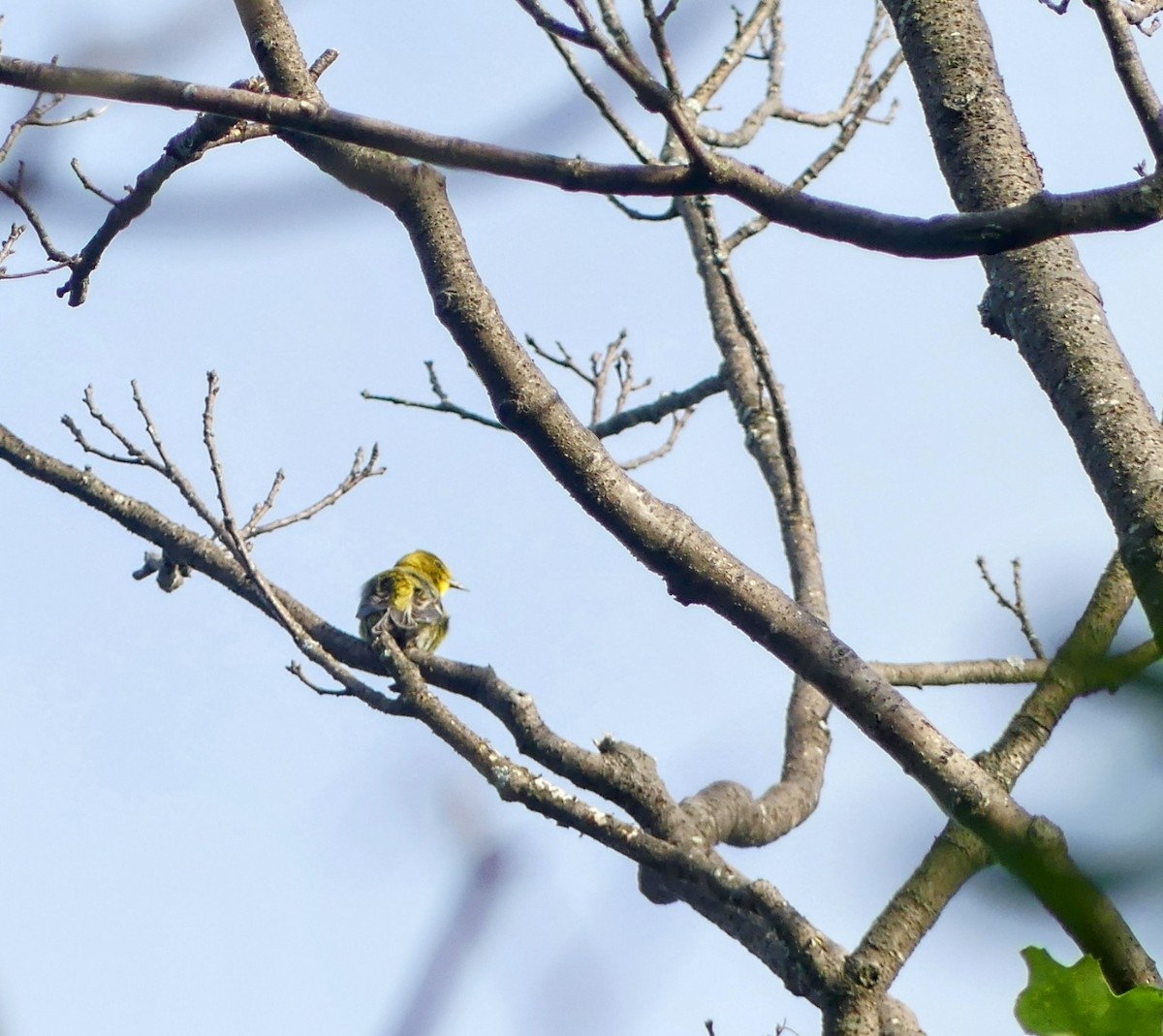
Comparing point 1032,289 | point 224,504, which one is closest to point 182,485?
point 224,504

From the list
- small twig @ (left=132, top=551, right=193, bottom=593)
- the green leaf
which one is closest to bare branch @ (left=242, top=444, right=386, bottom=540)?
small twig @ (left=132, top=551, right=193, bottom=593)

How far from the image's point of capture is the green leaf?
0.73 m

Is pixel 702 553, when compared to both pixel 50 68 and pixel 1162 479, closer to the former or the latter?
pixel 1162 479

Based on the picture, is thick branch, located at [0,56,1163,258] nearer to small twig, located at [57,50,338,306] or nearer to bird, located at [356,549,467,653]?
small twig, located at [57,50,338,306]

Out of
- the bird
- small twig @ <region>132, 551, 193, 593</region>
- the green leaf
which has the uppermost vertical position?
the bird

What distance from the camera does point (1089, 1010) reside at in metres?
0.75

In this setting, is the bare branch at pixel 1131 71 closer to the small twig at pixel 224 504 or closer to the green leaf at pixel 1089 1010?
the green leaf at pixel 1089 1010

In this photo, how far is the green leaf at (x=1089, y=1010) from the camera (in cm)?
73

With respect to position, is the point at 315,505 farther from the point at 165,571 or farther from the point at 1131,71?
the point at 1131,71

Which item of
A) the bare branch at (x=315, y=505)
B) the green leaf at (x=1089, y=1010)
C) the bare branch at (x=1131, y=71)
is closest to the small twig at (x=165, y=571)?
the bare branch at (x=315, y=505)

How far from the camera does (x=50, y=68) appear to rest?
1681mm

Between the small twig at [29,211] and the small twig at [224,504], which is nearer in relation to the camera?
the small twig at [29,211]

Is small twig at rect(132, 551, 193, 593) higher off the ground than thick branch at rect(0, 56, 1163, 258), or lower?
higher

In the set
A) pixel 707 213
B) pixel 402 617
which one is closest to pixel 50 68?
pixel 707 213
